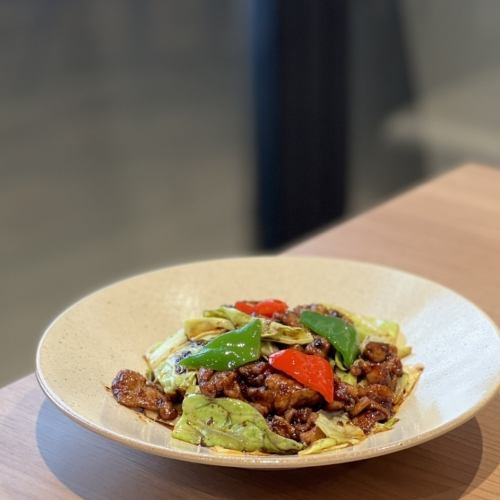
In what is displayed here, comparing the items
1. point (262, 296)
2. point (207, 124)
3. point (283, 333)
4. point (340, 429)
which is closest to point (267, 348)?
point (283, 333)

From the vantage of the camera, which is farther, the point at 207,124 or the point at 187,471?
the point at 207,124

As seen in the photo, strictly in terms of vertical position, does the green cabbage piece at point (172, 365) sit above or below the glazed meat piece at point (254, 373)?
below

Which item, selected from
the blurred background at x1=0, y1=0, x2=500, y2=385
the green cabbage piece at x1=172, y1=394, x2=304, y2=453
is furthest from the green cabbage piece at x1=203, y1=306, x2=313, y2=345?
the blurred background at x1=0, y1=0, x2=500, y2=385

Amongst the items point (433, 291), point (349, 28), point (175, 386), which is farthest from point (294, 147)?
point (175, 386)

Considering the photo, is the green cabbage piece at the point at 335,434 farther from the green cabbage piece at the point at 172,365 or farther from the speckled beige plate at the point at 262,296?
the green cabbage piece at the point at 172,365

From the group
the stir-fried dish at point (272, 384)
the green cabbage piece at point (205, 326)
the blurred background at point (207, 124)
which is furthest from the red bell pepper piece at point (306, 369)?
the blurred background at point (207, 124)

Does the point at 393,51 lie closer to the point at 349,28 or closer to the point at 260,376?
the point at 349,28

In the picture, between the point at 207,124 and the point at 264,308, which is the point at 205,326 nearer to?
the point at 264,308
